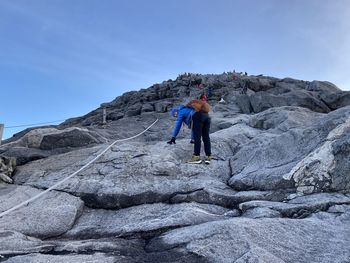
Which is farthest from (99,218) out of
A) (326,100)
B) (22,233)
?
(326,100)

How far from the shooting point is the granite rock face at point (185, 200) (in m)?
7.19

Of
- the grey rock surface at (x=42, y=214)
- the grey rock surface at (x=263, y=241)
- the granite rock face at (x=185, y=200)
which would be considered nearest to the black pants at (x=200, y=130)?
the granite rock face at (x=185, y=200)

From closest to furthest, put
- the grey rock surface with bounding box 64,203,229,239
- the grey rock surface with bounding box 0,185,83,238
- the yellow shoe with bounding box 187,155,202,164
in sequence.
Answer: the grey rock surface with bounding box 64,203,229,239, the grey rock surface with bounding box 0,185,83,238, the yellow shoe with bounding box 187,155,202,164

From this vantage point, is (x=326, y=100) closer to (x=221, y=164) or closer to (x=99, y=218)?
(x=221, y=164)

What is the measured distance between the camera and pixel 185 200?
1085cm

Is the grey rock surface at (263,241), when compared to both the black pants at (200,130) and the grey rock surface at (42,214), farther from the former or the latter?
the black pants at (200,130)

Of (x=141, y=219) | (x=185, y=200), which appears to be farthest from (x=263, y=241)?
(x=185, y=200)

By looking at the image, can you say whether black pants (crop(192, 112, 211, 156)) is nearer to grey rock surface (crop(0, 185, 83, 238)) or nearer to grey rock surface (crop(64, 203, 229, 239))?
grey rock surface (crop(64, 203, 229, 239))

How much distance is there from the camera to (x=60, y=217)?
32.9 feet

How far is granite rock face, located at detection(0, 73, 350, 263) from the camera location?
7188mm

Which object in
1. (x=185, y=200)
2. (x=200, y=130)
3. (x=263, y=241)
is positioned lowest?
(x=263, y=241)

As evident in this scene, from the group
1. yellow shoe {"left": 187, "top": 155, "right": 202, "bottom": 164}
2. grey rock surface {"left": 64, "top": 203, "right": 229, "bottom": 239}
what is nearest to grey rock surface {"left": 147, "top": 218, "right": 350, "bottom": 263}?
grey rock surface {"left": 64, "top": 203, "right": 229, "bottom": 239}

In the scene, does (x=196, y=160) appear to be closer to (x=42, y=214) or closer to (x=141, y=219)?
(x=141, y=219)

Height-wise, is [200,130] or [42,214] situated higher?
[200,130]
